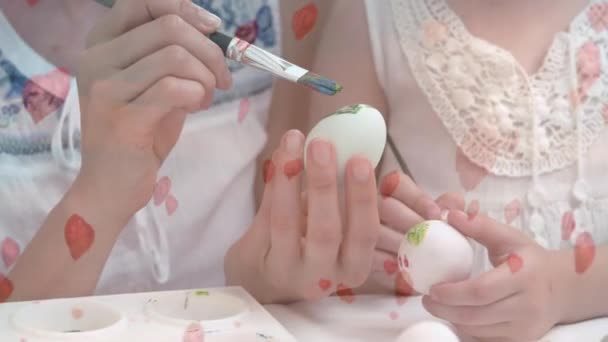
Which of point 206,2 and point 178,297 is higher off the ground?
point 206,2

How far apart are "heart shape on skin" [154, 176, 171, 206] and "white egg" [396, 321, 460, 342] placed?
16cm

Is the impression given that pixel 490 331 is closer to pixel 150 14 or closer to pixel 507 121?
pixel 507 121

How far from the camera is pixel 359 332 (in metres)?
0.44

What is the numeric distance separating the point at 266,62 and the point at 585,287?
24cm

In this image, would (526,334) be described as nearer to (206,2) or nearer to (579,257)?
(579,257)

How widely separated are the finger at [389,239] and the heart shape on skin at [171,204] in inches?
4.8

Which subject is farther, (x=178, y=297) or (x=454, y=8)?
(x=454, y=8)

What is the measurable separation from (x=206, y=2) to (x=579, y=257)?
0.90ft

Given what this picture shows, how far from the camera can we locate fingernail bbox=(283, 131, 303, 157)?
42 centimetres

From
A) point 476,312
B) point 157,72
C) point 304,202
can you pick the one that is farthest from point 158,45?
point 476,312

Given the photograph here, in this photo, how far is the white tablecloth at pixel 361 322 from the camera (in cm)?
44

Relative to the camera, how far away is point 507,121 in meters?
0.51

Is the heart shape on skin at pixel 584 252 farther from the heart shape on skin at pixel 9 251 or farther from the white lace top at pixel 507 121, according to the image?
the heart shape on skin at pixel 9 251

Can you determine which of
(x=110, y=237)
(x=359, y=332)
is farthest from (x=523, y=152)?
(x=110, y=237)
